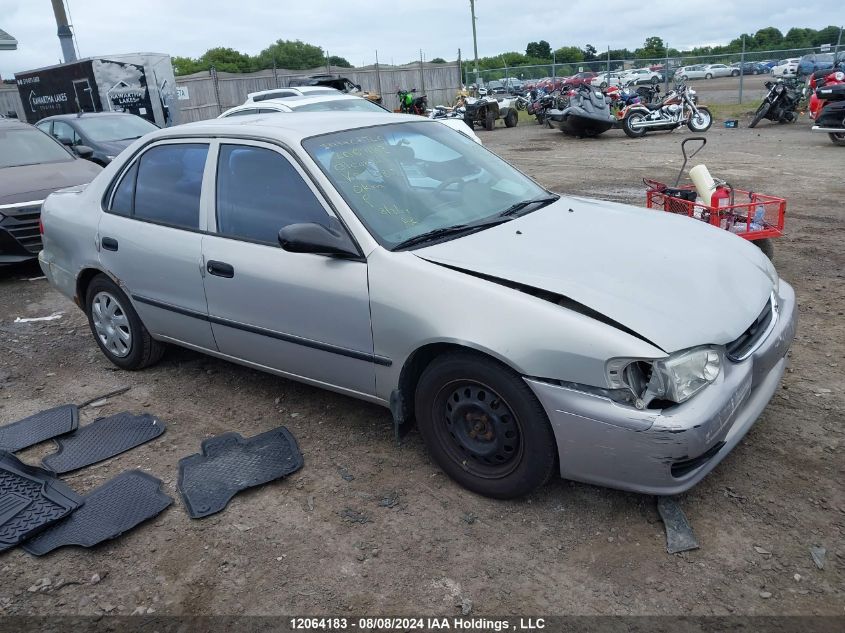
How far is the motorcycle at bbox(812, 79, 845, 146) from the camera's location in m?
12.4

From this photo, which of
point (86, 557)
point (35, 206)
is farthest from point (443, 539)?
point (35, 206)

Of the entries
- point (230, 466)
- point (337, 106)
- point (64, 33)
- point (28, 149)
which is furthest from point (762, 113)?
point (64, 33)

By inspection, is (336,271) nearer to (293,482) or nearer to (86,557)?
(293,482)

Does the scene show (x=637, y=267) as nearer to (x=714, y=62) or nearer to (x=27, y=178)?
(x=27, y=178)

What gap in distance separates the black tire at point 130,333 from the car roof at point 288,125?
41.6 inches

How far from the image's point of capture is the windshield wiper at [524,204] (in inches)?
143

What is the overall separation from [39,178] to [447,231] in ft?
20.6

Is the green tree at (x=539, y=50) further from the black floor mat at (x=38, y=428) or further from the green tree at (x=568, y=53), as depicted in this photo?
the black floor mat at (x=38, y=428)

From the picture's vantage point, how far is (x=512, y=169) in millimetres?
4230

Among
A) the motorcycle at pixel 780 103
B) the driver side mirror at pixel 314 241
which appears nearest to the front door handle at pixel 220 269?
the driver side mirror at pixel 314 241

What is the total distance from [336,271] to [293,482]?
3.47 ft

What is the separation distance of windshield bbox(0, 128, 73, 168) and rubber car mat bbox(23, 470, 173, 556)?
248 inches

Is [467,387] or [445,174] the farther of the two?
[445,174]

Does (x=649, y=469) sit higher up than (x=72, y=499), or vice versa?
(x=649, y=469)
